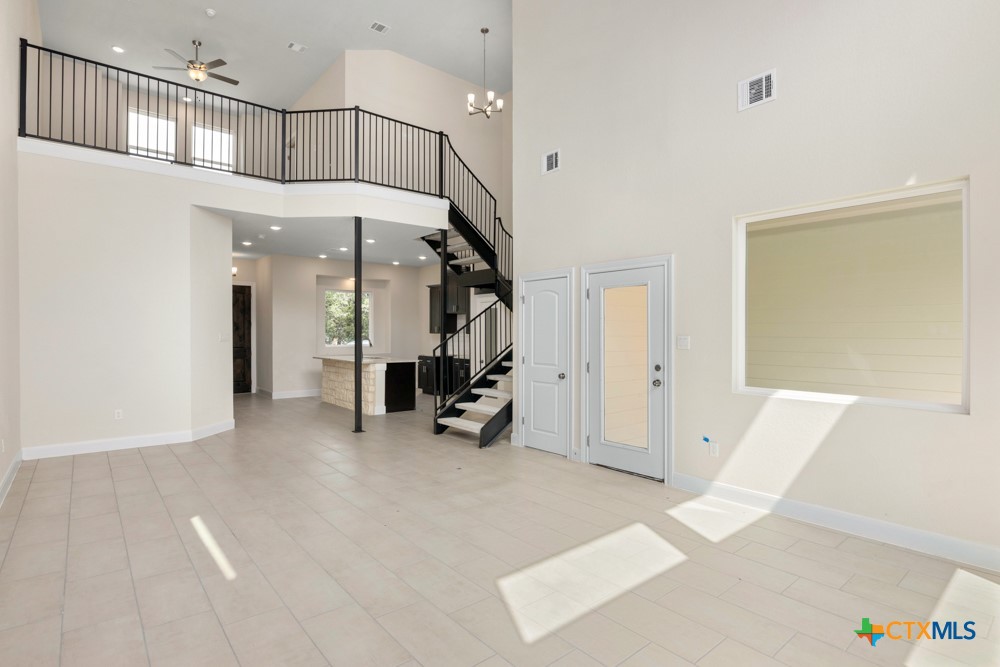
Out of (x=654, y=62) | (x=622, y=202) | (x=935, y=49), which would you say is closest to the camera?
(x=935, y=49)

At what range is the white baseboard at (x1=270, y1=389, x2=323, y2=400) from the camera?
33.5 feet

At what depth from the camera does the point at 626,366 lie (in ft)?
15.8

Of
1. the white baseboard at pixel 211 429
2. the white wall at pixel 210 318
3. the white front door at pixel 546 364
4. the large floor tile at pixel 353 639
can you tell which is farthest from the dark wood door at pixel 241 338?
the large floor tile at pixel 353 639

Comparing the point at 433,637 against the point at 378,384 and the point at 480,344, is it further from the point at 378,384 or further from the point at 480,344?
the point at 480,344

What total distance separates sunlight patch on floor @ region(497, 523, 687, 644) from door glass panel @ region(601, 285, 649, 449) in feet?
4.91

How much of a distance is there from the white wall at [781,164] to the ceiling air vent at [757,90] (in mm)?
68

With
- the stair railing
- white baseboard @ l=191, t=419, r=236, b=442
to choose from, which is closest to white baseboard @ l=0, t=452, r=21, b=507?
white baseboard @ l=191, t=419, r=236, b=442

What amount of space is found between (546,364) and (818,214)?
118 inches

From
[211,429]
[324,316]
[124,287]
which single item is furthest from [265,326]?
[124,287]

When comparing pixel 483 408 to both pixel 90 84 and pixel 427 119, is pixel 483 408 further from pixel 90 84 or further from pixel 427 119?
pixel 90 84

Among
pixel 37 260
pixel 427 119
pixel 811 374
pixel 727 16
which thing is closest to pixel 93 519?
pixel 37 260

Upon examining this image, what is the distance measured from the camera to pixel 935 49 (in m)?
3.05

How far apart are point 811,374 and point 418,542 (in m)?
3.26

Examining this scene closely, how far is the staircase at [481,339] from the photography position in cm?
630
